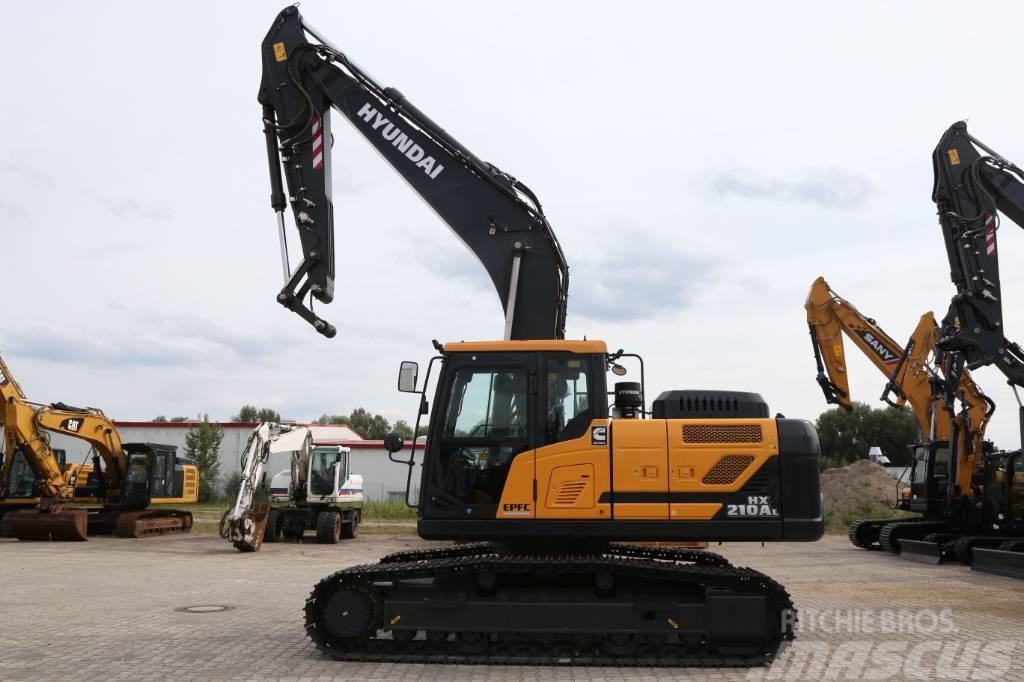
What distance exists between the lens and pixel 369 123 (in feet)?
37.1

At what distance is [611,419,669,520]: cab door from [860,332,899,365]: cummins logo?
1729 cm

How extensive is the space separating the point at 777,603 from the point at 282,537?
62.9 feet

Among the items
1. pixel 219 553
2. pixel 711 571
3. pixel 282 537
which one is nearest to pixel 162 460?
pixel 282 537

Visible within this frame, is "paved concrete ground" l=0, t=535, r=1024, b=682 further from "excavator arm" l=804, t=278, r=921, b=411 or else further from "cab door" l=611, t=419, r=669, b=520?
"excavator arm" l=804, t=278, r=921, b=411

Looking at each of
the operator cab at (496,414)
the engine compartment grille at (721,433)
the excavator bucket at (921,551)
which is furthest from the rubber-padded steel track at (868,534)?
the operator cab at (496,414)

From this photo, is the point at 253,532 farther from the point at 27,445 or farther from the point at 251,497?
the point at 27,445

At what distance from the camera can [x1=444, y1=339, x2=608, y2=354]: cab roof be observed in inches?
333

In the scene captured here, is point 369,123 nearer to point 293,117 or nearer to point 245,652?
point 293,117

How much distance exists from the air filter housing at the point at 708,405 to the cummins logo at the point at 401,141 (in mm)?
4177

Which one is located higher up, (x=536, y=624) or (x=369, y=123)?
(x=369, y=123)

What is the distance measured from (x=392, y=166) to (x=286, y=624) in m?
5.57

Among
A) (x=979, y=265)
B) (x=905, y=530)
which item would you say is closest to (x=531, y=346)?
(x=979, y=265)

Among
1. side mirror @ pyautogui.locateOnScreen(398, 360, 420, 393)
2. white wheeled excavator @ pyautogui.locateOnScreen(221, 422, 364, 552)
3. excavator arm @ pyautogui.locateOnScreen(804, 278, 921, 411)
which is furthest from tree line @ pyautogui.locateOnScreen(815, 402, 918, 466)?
side mirror @ pyautogui.locateOnScreen(398, 360, 420, 393)

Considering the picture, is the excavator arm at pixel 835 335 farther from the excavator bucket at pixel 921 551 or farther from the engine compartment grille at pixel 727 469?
the engine compartment grille at pixel 727 469
